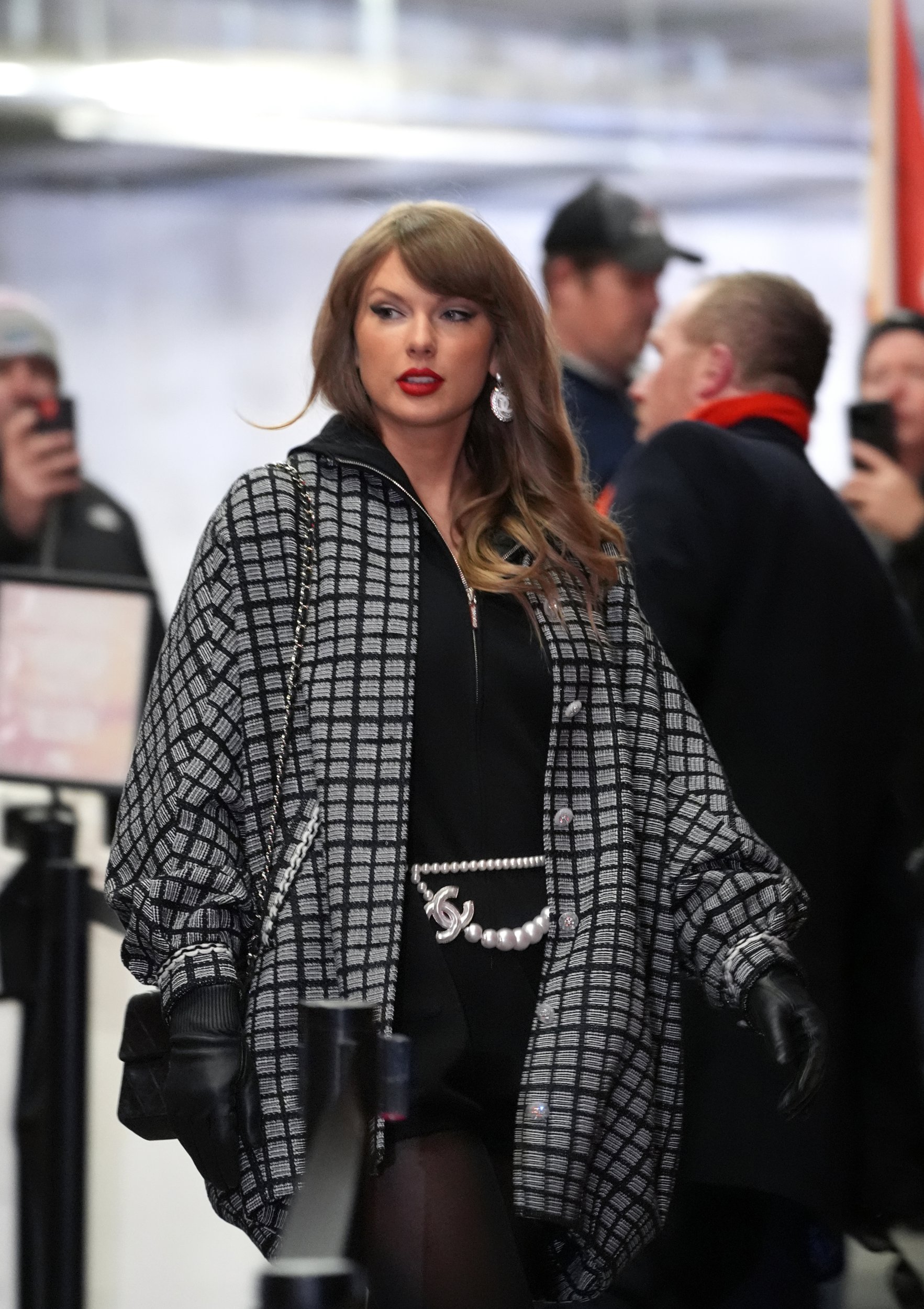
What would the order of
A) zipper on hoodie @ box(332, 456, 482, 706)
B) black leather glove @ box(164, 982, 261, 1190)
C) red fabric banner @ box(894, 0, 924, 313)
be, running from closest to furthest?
black leather glove @ box(164, 982, 261, 1190) < zipper on hoodie @ box(332, 456, 482, 706) < red fabric banner @ box(894, 0, 924, 313)

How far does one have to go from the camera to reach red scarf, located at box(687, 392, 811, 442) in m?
2.99

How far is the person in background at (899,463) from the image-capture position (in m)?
3.47

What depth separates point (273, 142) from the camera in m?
10.1

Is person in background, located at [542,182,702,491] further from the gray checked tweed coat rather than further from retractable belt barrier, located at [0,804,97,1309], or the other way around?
the gray checked tweed coat

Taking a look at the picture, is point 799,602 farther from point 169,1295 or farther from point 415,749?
point 169,1295

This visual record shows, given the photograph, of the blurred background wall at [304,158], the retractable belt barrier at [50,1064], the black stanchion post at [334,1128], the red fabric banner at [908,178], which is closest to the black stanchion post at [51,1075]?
the retractable belt barrier at [50,1064]

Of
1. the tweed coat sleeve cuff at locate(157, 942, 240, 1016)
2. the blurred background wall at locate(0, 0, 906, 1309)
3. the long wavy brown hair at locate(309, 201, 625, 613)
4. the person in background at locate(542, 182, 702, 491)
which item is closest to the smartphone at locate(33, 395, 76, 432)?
the person in background at locate(542, 182, 702, 491)

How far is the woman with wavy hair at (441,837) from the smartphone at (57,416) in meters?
1.89

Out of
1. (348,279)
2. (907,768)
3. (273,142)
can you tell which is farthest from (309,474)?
(273,142)

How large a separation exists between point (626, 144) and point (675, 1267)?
27.1 ft

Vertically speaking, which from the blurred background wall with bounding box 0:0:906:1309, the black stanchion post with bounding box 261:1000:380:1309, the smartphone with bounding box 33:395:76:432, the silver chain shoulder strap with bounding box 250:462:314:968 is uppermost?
the blurred background wall with bounding box 0:0:906:1309

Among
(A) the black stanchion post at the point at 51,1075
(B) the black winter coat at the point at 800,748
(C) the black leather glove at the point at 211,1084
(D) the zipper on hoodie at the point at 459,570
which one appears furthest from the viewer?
(A) the black stanchion post at the point at 51,1075

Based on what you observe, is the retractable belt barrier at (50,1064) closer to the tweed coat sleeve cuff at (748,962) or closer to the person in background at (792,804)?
the person in background at (792,804)

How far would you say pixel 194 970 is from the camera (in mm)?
1895
